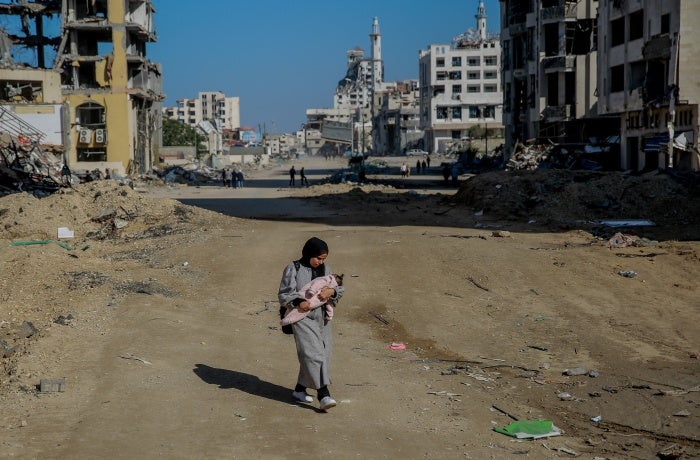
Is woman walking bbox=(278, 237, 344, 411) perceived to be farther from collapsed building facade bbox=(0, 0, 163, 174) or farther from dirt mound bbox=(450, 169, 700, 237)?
collapsed building facade bbox=(0, 0, 163, 174)

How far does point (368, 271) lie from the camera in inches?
657

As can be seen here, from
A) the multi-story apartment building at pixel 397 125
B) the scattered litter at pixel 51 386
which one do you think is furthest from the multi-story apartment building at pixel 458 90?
the scattered litter at pixel 51 386

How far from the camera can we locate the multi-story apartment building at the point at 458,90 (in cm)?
11681

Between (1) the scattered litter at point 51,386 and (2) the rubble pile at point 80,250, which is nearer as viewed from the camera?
(1) the scattered litter at point 51,386

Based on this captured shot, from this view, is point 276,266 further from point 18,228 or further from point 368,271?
point 18,228

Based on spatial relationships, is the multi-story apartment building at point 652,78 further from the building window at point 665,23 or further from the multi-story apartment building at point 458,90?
the multi-story apartment building at point 458,90

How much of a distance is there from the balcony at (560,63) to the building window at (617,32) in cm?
1222

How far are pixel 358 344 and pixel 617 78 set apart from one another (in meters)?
36.4

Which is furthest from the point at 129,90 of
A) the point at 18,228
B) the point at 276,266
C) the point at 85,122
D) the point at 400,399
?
the point at 400,399

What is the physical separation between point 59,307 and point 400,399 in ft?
18.9

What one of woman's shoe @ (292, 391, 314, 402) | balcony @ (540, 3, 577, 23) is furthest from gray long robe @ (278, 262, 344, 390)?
balcony @ (540, 3, 577, 23)

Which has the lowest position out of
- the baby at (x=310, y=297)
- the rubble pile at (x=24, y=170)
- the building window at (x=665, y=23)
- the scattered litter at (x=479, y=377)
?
the scattered litter at (x=479, y=377)

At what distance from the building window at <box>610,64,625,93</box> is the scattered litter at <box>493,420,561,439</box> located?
124ft

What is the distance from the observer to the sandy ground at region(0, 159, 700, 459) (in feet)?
25.4
